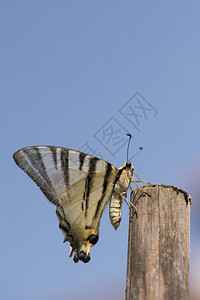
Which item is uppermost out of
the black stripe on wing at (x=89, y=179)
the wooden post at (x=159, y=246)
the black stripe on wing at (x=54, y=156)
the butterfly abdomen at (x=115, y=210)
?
the black stripe on wing at (x=54, y=156)

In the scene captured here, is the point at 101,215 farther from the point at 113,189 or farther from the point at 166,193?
the point at 166,193

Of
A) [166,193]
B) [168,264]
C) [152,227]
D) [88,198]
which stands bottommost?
[168,264]

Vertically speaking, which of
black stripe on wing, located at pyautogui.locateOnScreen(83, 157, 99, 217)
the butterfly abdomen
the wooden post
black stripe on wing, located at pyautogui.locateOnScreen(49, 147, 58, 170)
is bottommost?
the wooden post

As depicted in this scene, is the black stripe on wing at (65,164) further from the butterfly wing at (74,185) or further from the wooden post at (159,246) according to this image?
the wooden post at (159,246)

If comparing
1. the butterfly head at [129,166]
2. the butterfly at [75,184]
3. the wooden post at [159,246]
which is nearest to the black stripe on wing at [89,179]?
the butterfly at [75,184]

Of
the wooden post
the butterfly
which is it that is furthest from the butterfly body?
the wooden post

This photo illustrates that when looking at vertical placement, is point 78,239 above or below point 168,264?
above

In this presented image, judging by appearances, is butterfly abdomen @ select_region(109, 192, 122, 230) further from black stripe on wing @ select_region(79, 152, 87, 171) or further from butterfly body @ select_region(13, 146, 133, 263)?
black stripe on wing @ select_region(79, 152, 87, 171)

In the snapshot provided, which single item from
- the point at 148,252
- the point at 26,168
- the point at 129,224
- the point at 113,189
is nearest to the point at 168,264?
the point at 148,252

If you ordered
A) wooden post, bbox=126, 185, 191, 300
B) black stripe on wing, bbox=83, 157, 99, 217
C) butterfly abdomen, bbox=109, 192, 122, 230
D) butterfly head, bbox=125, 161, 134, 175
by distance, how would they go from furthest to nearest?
black stripe on wing, bbox=83, 157, 99, 217 < butterfly head, bbox=125, 161, 134, 175 < butterfly abdomen, bbox=109, 192, 122, 230 < wooden post, bbox=126, 185, 191, 300
